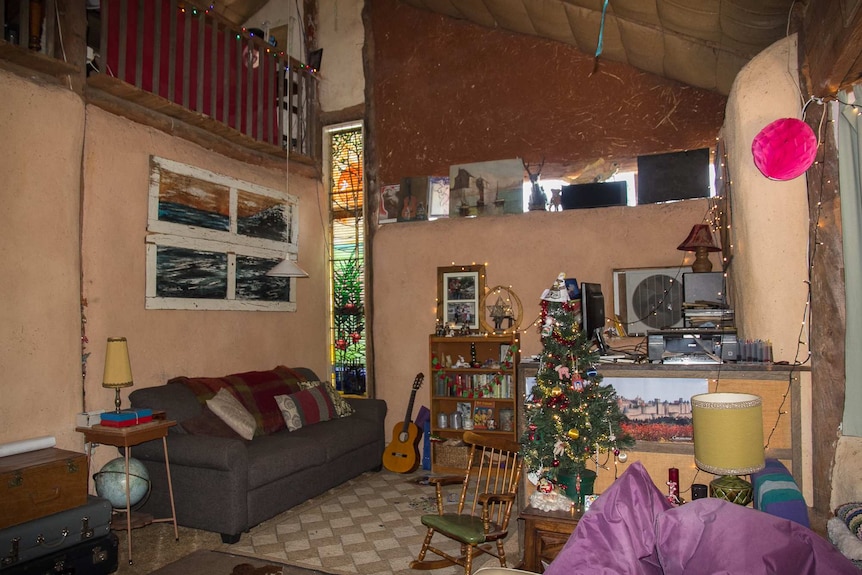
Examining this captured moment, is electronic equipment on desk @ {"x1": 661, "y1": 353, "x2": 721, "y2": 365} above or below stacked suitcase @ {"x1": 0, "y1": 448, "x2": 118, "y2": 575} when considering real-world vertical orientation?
above

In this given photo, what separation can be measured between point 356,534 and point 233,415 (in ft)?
4.49

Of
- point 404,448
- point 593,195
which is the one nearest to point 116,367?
point 404,448

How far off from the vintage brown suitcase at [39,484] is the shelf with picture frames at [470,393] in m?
3.24

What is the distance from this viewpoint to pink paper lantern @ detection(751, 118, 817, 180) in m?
3.34

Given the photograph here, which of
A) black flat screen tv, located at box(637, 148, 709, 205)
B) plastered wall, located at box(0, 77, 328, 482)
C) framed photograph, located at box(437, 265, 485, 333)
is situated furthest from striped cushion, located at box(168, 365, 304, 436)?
black flat screen tv, located at box(637, 148, 709, 205)

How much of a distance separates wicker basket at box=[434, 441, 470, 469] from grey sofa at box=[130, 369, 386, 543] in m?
1.24

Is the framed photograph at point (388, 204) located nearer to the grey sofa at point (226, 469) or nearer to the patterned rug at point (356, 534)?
the grey sofa at point (226, 469)

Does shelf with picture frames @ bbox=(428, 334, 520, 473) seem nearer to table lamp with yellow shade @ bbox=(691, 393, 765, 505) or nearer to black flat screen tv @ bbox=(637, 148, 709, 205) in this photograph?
black flat screen tv @ bbox=(637, 148, 709, 205)

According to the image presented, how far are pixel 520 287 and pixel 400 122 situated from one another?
242 cm

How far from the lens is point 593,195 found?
575 centimetres

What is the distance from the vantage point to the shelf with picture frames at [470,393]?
5738mm

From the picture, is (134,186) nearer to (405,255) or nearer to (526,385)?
(405,255)

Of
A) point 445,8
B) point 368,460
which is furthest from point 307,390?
point 445,8

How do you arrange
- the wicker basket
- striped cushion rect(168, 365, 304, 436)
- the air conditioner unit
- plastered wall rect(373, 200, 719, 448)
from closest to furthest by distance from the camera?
striped cushion rect(168, 365, 304, 436) < the air conditioner unit < plastered wall rect(373, 200, 719, 448) < the wicker basket
